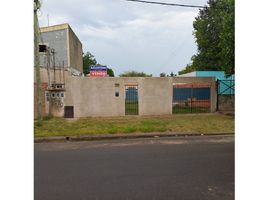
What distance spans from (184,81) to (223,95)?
112 inches

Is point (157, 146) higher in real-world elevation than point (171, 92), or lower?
lower

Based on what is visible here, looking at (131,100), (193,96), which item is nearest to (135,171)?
(131,100)

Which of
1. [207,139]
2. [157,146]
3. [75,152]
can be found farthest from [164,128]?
[75,152]

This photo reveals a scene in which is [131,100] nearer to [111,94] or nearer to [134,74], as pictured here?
[111,94]

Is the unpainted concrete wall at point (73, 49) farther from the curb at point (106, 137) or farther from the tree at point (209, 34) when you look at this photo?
the curb at point (106, 137)

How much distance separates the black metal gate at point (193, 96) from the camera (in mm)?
14336

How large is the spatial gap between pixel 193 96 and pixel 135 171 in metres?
11.1

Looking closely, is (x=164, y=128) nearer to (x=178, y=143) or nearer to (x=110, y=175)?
(x=178, y=143)

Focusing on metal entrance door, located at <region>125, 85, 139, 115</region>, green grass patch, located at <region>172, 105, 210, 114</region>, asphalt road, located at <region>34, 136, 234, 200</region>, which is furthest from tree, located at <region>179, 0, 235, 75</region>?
asphalt road, located at <region>34, 136, 234, 200</region>

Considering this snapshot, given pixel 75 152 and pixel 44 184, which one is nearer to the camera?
pixel 44 184

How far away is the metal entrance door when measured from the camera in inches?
522

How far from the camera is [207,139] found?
738 cm

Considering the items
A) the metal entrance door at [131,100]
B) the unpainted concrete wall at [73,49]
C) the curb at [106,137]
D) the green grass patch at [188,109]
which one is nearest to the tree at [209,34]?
the green grass patch at [188,109]

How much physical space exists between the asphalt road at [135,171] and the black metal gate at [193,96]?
25.7 feet
